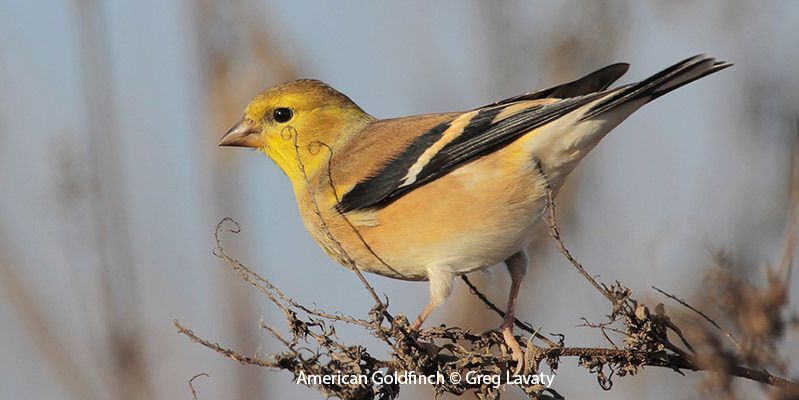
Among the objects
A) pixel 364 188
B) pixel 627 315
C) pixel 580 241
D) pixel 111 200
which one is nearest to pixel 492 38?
pixel 580 241

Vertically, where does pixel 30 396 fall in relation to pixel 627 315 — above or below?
below

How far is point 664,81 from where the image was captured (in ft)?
11.5

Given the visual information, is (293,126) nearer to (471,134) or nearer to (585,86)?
(471,134)

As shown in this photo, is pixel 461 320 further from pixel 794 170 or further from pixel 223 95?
pixel 794 170

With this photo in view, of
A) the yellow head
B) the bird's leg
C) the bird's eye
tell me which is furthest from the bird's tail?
the bird's eye

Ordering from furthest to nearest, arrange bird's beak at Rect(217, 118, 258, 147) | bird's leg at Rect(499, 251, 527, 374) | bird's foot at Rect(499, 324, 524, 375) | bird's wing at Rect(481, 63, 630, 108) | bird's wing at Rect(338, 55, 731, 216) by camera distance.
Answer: bird's beak at Rect(217, 118, 258, 147) → bird's wing at Rect(481, 63, 630, 108) → bird's wing at Rect(338, 55, 731, 216) → bird's leg at Rect(499, 251, 527, 374) → bird's foot at Rect(499, 324, 524, 375)

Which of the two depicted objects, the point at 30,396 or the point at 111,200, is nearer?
the point at 111,200

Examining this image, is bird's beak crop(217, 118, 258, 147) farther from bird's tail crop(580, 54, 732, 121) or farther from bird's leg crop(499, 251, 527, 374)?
bird's tail crop(580, 54, 732, 121)

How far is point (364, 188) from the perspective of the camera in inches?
167

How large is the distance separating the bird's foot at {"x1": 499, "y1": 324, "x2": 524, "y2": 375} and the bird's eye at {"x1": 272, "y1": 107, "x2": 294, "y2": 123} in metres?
1.74

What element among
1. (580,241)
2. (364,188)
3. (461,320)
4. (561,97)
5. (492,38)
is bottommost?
(461,320)

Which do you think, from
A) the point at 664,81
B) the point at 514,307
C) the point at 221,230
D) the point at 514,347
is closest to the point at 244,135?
the point at 221,230

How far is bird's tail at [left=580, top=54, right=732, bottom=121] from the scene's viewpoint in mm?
3428

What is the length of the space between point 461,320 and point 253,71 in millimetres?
1845
